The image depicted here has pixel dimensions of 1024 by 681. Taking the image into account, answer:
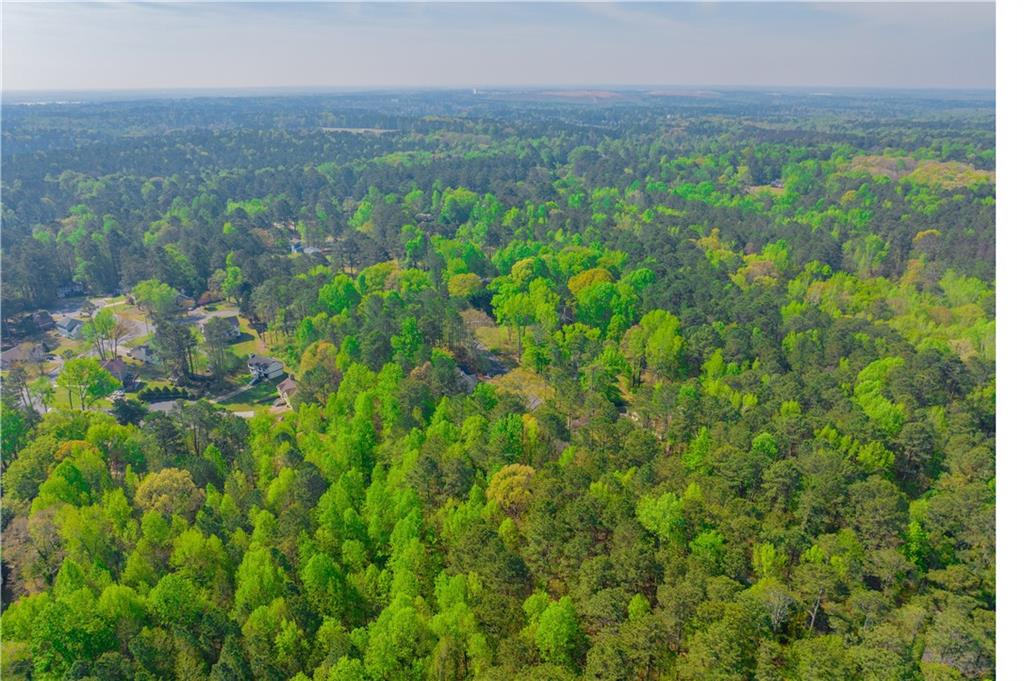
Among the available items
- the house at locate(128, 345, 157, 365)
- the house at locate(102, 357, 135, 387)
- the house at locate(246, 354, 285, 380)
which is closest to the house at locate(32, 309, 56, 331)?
the house at locate(128, 345, 157, 365)

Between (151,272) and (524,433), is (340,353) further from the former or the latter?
(151,272)

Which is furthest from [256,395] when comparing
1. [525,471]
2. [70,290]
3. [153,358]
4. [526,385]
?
[70,290]

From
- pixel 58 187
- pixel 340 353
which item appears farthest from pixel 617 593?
pixel 58 187

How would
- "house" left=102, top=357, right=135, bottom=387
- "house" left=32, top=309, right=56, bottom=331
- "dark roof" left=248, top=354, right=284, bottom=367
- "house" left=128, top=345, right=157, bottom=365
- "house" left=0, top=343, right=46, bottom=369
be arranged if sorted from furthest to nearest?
"house" left=32, top=309, right=56, bottom=331 < "house" left=128, top=345, right=157, bottom=365 < "house" left=0, top=343, right=46, bottom=369 < "dark roof" left=248, top=354, right=284, bottom=367 < "house" left=102, top=357, right=135, bottom=387

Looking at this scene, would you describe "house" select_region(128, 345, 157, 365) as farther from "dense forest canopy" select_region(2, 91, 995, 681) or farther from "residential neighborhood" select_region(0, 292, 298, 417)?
"dense forest canopy" select_region(2, 91, 995, 681)

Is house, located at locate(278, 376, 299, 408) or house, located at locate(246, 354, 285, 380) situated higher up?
house, located at locate(246, 354, 285, 380)

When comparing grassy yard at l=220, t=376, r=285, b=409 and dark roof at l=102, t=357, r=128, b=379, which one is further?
dark roof at l=102, t=357, r=128, b=379

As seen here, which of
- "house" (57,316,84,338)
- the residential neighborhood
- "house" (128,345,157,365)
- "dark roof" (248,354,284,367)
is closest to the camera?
the residential neighborhood

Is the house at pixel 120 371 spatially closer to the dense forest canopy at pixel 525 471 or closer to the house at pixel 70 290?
the dense forest canopy at pixel 525 471
